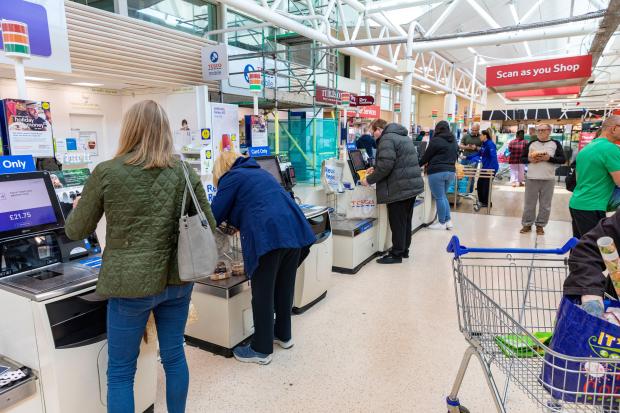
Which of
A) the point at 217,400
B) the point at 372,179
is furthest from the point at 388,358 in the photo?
the point at 372,179

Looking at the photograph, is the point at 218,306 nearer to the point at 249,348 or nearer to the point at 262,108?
the point at 249,348

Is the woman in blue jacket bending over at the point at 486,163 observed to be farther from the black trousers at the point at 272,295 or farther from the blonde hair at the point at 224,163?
the blonde hair at the point at 224,163

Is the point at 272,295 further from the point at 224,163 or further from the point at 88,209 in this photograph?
the point at 88,209

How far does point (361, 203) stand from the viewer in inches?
193

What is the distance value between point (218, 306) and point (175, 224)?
3.87ft

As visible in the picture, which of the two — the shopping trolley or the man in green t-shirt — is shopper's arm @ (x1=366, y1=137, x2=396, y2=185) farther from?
the shopping trolley

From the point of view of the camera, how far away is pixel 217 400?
2.44 meters

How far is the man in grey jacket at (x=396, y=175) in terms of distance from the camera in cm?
464

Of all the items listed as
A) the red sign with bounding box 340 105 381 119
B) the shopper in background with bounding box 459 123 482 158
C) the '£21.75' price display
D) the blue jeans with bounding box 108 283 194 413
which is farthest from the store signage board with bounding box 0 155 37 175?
the red sign with bounding box 340 105 381 119

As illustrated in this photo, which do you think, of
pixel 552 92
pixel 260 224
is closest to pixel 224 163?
pixel 260 224

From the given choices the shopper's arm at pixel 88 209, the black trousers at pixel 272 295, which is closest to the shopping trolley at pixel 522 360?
the black trousers at pixel 272 295

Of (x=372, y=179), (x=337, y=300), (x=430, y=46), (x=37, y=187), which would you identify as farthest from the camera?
(x=430, y=46)

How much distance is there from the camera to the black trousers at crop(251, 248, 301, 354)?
262 cm

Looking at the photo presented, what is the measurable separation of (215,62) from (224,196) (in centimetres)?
551
